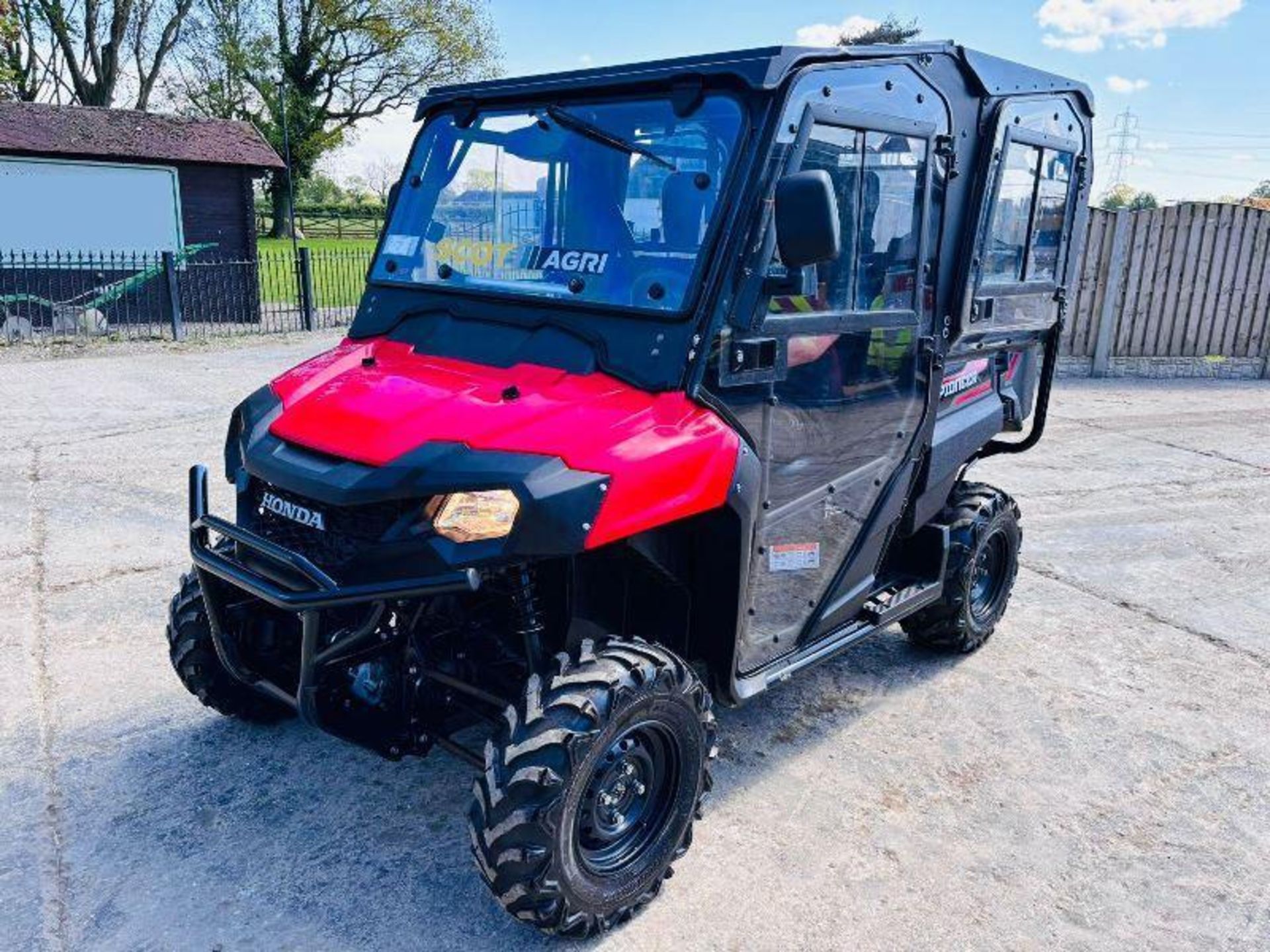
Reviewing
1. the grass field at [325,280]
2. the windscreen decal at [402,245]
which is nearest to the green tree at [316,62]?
the grass field at [325,280]

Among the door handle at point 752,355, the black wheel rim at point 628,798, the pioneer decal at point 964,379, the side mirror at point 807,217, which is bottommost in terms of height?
the black wheel rim at point 628,798

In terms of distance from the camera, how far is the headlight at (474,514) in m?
2.68

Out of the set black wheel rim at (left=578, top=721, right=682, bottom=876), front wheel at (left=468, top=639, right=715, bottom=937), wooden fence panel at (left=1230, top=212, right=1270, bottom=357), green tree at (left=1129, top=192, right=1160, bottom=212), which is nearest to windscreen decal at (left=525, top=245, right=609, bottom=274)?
front wheel at (left=468, top=639, right=715, bottom=937)

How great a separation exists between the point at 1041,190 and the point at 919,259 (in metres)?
1.11

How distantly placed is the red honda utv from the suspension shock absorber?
14mm

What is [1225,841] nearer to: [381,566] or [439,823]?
[439,823]

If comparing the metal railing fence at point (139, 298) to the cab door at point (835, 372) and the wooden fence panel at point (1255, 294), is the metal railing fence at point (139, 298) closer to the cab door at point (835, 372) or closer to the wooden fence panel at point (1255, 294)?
the wooden fence panel at point (1255, 294)

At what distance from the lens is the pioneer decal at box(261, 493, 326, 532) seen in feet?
9.57

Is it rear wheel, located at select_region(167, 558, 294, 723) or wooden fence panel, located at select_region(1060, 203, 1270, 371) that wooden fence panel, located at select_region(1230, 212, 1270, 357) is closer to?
wooden fence panel, located at select_region(1060, 203, 1270, 371)

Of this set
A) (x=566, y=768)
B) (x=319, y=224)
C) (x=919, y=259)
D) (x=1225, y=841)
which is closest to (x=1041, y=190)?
(x=919, y=259)

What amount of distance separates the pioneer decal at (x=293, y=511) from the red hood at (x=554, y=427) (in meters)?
0.18

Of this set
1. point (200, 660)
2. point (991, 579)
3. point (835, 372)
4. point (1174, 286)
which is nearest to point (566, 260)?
point (835, 372)

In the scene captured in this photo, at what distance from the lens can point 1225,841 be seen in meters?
3.46

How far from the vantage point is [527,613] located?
287 centimetres
